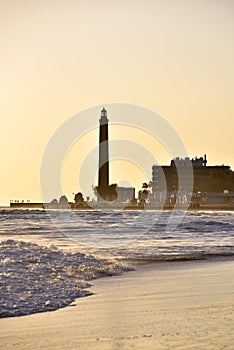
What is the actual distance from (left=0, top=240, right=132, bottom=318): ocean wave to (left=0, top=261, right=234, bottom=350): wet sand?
37 centimetres

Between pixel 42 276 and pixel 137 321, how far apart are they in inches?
194

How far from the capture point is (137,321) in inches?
326

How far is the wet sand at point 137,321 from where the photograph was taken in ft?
23.3

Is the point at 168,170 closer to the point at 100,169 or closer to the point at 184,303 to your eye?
the point at 100,169

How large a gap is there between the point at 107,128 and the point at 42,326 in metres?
132

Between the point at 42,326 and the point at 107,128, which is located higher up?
the point at 107,128

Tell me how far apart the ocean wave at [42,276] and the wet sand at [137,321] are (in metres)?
0.37

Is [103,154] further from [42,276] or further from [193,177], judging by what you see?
[42,276]

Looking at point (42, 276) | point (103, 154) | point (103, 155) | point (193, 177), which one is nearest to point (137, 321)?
point (42, 276)

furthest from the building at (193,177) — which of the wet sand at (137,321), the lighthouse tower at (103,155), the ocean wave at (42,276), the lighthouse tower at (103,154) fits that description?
the wet sand at (137,321)

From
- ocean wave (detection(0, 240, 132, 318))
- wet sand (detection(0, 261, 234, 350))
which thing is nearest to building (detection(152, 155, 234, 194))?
ocean wave (detection(0, 240, 132, 318))

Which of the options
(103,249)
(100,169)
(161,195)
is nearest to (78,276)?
(103,249)

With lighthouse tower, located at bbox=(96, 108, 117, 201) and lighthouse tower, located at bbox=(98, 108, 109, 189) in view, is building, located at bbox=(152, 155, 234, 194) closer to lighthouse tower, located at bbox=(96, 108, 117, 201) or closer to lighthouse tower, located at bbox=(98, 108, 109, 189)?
lighthouse tower, located at bbox=(96, 108, 117, 201)

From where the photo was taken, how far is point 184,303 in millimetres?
9688
